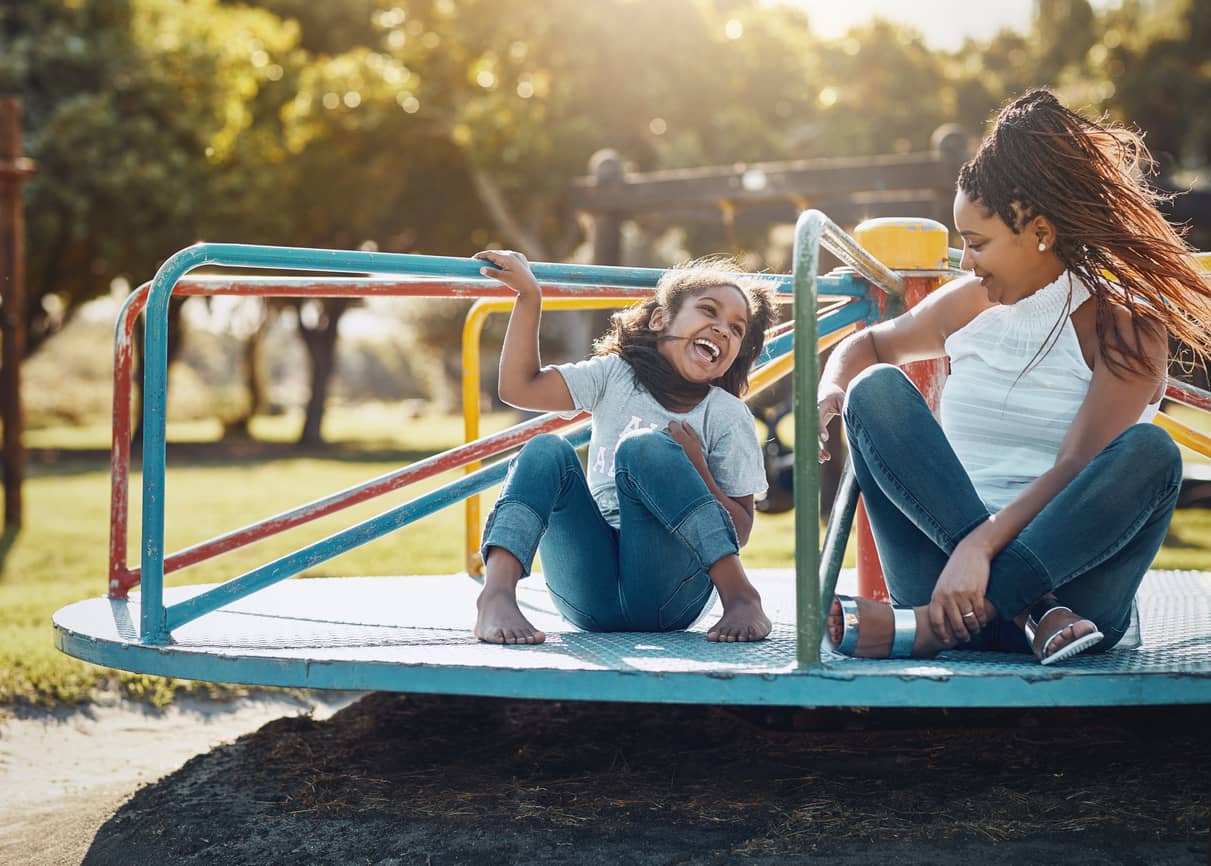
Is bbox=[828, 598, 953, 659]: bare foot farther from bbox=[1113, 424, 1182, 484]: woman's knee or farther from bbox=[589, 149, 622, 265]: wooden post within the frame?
bbox=[589, 149, 622, 265]: wooden post

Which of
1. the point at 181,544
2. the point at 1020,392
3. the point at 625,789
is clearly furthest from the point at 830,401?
the point at 181,544

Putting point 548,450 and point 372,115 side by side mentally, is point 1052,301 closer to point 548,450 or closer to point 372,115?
point 548,450

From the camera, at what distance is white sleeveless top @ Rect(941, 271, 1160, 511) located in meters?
2.13

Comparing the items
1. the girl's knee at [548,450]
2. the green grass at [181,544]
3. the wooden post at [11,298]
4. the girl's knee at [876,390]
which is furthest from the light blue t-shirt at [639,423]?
the wooden post at [11,298]

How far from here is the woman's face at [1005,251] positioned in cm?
213

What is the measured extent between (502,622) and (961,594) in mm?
802

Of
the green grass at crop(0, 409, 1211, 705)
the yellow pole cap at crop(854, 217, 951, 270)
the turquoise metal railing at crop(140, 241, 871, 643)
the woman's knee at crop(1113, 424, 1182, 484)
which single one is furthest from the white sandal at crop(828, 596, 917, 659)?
the green grass at crop(0, 409, 1211, 705)

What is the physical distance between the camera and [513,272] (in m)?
2.31

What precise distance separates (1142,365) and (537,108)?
48.7 ft

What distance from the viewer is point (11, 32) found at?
14664 mm

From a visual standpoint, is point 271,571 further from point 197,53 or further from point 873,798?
point 197,53

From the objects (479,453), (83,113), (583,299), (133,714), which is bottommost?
(133,714)

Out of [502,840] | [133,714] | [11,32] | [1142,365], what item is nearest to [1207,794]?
[1142,365]

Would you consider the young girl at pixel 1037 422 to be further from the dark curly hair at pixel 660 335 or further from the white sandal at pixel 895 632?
the dark curly hair at pixel 660 335
